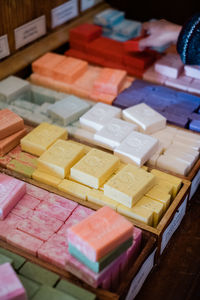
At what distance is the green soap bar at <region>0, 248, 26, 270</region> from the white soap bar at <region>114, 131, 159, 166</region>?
94 centimetres

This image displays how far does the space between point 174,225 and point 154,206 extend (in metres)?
0.21

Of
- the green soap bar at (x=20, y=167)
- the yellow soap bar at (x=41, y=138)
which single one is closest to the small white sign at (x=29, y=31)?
the yellow soap bar at (x=41, y=138)

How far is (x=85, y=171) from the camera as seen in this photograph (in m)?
2.30

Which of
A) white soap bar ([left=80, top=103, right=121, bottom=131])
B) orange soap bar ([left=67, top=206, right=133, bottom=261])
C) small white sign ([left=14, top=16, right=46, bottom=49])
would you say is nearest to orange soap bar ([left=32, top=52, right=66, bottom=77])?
small white sign ([left=14, top=16, right=46, bottom=49])

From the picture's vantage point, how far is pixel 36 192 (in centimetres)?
228

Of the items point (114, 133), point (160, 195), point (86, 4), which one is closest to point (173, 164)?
point (160, 195)

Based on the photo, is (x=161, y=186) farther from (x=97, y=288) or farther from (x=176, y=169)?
(x=97, y=288)

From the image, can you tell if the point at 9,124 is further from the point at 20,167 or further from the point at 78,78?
the point at 78,78

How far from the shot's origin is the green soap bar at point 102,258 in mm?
1687

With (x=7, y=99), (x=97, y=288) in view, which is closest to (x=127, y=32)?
(x=7, y=99)

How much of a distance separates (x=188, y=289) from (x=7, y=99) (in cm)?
187

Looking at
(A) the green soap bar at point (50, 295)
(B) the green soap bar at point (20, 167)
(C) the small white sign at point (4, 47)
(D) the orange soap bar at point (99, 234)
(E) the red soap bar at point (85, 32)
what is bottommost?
(B) the green soap bar at point (20, 167)

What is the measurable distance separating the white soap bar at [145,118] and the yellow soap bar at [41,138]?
0.50 m

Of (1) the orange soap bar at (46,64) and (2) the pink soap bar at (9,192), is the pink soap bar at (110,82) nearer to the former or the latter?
(1) the orange soap bar at (46,64)
